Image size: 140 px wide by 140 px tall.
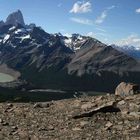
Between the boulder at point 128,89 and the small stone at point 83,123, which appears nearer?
the small stone at point 83,123

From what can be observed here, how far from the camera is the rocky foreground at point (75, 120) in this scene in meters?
20.7

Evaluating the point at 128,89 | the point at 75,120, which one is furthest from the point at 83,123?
the point at 128,89

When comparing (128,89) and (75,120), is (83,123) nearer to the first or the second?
(75,120)

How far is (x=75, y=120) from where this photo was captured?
23656 millimetres

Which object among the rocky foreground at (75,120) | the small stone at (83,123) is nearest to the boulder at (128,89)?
the rocky foreground at (75,120)

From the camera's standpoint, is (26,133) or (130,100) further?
(130,100)

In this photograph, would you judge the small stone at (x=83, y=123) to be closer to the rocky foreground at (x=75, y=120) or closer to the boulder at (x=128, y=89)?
the rocky foreground at (x=75, y=120)

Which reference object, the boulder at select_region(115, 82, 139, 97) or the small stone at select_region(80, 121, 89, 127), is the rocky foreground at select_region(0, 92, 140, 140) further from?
the boulder at select_region(115, 82, 139, 97)

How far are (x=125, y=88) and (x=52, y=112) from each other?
31.3 feet

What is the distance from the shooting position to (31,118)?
81.4 ft

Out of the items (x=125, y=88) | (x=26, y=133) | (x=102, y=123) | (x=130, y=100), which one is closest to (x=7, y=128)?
(x=26, y=133)

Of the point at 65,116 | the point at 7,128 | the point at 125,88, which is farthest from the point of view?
the point at 125,88

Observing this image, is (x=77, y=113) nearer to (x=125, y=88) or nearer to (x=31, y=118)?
(x=31, y=118)

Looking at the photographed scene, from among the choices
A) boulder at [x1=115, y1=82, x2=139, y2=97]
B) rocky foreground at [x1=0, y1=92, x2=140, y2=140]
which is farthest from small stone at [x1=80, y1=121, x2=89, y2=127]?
boulder at [x1=115, y1=82, x2=139, y2=97]
